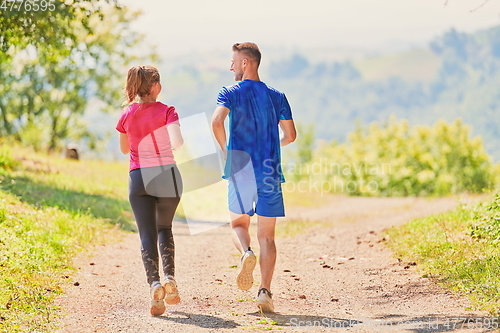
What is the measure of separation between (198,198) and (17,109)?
19.7m

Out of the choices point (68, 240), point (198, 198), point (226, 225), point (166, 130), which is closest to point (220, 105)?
point (166, 130)

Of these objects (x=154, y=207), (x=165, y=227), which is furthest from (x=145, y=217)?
(x=165, y=227)

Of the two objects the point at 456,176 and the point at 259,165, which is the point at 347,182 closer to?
the point at 456,176

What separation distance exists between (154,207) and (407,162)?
3315 centimetres

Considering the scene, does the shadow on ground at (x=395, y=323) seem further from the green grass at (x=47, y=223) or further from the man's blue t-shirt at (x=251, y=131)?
the green grass at (x=47, y=223)

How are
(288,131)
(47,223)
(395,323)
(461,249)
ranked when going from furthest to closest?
(47,223) < (461,249) < (288,131) < (395,323)

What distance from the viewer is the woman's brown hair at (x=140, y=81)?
17.5 ft

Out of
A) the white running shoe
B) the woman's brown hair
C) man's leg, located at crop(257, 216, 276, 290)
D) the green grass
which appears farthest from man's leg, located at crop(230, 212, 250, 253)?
the green grass

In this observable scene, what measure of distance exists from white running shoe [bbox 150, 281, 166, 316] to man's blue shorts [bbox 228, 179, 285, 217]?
0.94 meters

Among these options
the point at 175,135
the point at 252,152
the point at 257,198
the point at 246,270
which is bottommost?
the point at 246,270

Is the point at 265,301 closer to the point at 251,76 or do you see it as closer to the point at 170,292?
the point at 170,292

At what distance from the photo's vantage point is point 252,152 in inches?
211

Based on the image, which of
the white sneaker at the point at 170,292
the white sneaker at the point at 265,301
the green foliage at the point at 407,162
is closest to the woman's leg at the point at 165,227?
the white sneaker at the point at 170,292

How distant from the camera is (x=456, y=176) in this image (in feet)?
114
